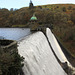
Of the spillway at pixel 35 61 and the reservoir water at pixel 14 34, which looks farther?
the reservoir water at pixel 14 34

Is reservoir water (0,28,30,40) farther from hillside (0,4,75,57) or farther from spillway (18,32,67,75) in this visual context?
spillway (18,32,67,75)

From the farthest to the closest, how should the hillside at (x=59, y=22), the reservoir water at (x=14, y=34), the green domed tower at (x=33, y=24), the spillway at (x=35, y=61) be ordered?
1. the green domed tower at (x=33, y=24)
2. the hillside at (x=59, y=22)
3. the reservoir water at (x=14, y=34)
4. the spillway at (x=35, y=61)

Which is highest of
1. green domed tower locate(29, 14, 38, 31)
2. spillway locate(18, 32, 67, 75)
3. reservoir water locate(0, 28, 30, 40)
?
spillway locate(18, 32, 67, 75)

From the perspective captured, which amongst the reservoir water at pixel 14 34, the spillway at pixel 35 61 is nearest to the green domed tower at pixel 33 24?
the reservoir water at pixel 14 34

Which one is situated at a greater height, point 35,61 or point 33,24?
point 35,61

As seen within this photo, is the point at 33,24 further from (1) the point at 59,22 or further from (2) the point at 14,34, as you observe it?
(1) the point at 59,22

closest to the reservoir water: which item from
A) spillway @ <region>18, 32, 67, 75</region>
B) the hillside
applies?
the hillside

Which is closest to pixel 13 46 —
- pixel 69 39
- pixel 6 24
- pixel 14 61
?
pixel 14 61

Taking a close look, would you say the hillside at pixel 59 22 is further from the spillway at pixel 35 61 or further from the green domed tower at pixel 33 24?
the spillway at pixel 35 61

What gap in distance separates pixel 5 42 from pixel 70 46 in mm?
25756

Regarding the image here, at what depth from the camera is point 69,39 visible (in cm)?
3672

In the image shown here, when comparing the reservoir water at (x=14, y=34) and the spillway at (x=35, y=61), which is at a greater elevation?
the spillway at (x=35, y=61)

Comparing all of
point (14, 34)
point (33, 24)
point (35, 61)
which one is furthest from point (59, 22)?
point (35, 61)

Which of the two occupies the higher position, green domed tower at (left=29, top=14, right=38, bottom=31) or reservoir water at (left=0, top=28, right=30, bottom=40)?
green domed tower at (left=29, top=14, right=38, bottom=31)
